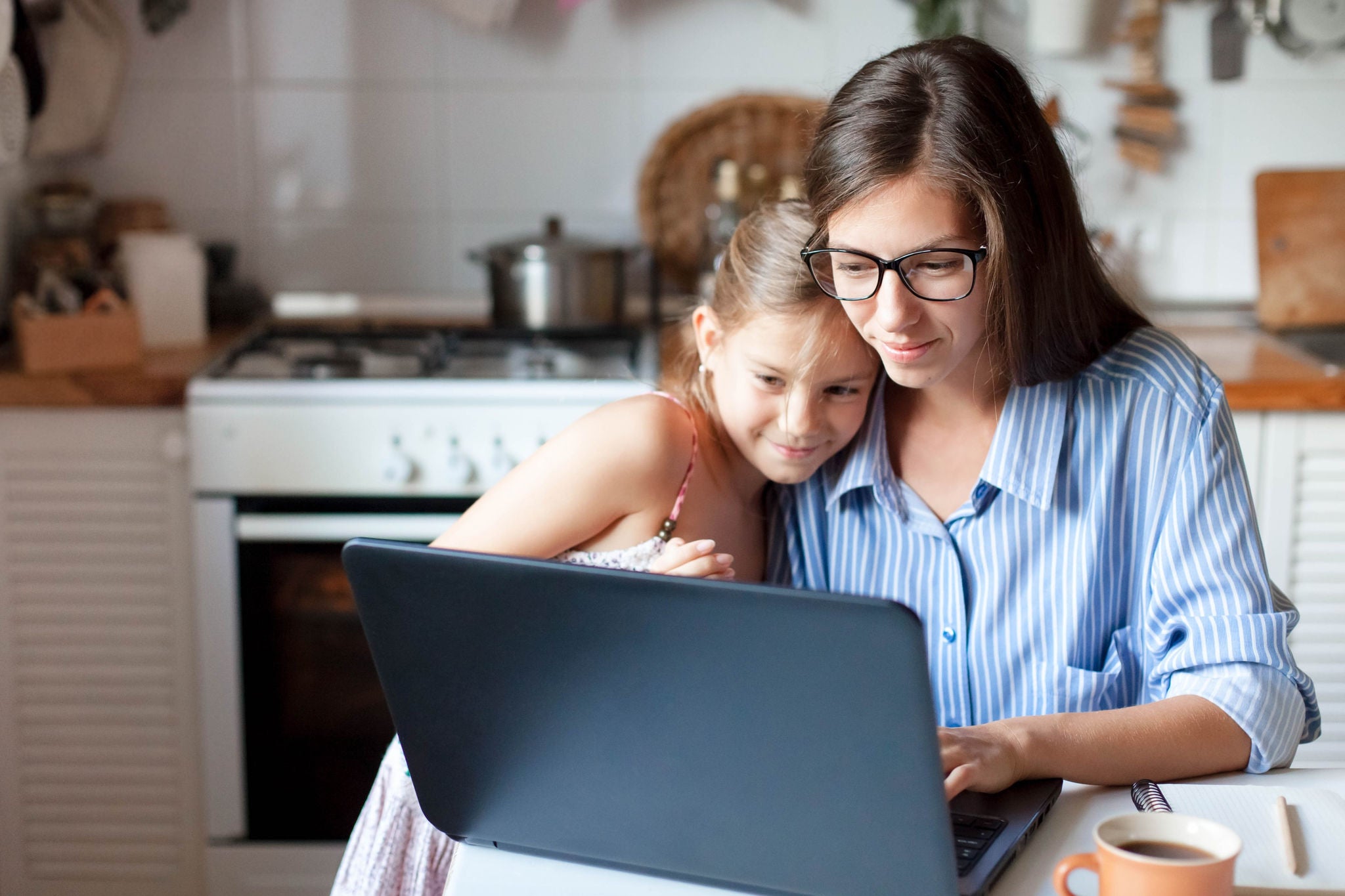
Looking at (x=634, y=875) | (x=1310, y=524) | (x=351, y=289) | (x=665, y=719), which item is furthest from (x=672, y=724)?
(x=351, y=289)

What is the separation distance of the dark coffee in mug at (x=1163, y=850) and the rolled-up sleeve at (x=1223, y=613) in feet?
0.91

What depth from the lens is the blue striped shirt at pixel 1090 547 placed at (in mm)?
1078

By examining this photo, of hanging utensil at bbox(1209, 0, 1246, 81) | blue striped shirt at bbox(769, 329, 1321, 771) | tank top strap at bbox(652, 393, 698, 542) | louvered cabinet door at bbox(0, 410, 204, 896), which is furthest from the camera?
hanging utensil at bbox(1209, 0, 1246, 81)

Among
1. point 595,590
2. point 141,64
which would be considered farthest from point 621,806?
point 141,64

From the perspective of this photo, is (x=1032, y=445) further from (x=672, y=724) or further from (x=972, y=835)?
(x=672, y=724)

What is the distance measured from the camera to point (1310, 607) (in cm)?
204

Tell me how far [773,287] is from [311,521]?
1.07 m

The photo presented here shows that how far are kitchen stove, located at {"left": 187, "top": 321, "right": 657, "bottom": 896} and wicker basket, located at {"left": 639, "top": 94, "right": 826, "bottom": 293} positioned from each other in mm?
439

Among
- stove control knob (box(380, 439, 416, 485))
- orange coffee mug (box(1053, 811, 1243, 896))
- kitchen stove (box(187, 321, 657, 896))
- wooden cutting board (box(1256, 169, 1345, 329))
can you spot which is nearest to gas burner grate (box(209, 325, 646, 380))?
kitchen stove (box(187, 321, 657, 896))

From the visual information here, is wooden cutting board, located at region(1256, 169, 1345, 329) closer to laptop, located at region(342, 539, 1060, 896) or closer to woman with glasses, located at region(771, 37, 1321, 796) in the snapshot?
woman with glasses, located at region(771, 37, 1321, 796)

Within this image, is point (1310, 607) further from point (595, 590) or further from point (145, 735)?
point (145, 735)

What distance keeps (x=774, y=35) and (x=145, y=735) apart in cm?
163

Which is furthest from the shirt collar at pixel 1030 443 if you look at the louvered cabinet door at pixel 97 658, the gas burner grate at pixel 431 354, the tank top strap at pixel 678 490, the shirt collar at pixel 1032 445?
the louvered cabinet door at pixel 97 658

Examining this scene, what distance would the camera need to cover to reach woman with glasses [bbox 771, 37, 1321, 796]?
1015mm
